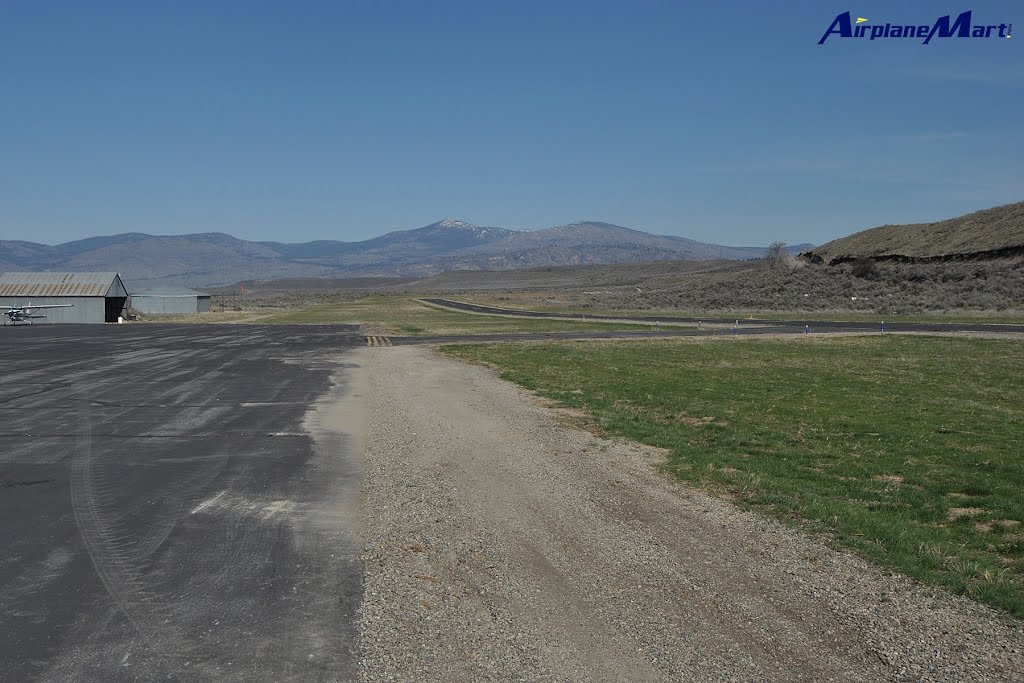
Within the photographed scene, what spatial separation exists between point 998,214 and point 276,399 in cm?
11224

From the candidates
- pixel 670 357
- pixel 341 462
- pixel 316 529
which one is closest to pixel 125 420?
pixel 341 462

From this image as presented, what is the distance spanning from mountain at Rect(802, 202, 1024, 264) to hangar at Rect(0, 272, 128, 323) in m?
100

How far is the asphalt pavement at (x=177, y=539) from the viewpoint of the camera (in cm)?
642

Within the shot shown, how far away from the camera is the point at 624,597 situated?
299 inches

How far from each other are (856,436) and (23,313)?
82541 millimetres

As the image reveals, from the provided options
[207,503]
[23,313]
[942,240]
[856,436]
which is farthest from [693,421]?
[942,240]

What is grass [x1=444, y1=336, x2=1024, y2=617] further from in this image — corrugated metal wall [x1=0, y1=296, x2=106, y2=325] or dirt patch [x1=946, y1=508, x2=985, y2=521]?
corrugated metal wall [x1=0, y1=296, x2=106, y2=325]

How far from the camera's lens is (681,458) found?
1396 centimetres

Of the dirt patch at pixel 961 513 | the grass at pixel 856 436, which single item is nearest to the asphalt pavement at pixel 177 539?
the grass at pixel 856 436

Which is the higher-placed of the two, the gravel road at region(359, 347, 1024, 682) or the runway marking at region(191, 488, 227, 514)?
the gravel road at region(359, 347, 1024, 682)

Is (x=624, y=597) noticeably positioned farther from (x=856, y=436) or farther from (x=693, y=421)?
(x=693, y=421)

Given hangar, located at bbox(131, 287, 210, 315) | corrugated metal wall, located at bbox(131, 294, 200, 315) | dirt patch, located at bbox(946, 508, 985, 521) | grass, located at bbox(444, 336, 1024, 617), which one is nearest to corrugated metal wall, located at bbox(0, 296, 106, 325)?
hangar, located at bbox(131, 287, 210, 315)

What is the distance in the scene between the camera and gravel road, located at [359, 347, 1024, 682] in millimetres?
6227

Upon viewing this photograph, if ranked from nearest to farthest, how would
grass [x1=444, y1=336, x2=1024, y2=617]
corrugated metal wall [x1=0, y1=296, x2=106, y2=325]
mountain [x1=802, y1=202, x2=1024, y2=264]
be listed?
1. grass [x1=444, y1=336, x2=1024, y2=617]
2. corrugated metal wall [x1=0, y1=296, x2=106, y2=325]
3. mountain [x1=802, y1=202, x2=1024, y2=264]
